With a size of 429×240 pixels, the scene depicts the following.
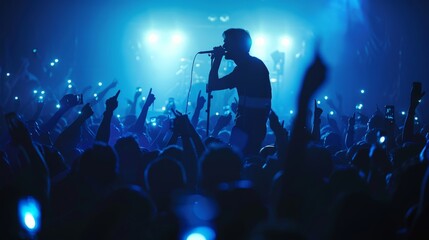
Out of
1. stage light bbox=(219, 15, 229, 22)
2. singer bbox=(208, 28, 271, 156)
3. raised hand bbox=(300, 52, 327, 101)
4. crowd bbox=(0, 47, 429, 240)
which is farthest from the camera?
stage light bbox=(219, 15, 229, 22)

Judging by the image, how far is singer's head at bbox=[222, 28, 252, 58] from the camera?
5.39 meters

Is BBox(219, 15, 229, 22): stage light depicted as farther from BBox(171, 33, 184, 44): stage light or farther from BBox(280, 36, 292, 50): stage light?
BBox(280, 36, 292, 50): stage light

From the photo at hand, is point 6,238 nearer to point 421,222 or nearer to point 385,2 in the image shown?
point 421,222

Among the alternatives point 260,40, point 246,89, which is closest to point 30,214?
point 246,89

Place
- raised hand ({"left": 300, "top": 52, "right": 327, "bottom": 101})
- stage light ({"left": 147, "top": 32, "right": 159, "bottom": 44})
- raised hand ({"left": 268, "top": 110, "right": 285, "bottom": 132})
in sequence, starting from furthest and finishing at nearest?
stage light ({"left": 147, "top": 32, "right": 159, "bottom": 44}), raised hand ({"left": 268, "top": 110, "right": 285, "bottom": 132}), raised hand ({"left": 300, "top": 52, "right": 327, "bottom": 101})

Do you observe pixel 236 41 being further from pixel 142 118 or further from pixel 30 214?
pixel 30 214

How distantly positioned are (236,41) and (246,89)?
66cm

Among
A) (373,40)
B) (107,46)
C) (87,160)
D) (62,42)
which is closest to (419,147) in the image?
(87,160)

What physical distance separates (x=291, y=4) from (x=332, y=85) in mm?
4742

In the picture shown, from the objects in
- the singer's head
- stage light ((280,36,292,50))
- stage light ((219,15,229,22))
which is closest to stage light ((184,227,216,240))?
the singer's head

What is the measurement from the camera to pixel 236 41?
213 inches

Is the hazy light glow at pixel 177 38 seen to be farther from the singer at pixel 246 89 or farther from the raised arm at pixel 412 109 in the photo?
the raised arm at pixel 412 109

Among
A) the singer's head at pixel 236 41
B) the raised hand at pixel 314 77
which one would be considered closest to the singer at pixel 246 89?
the singer's head at pixel 236 41

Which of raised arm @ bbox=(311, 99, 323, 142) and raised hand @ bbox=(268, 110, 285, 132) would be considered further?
raised arm @ bbox=(311, 99, 323, 142)
